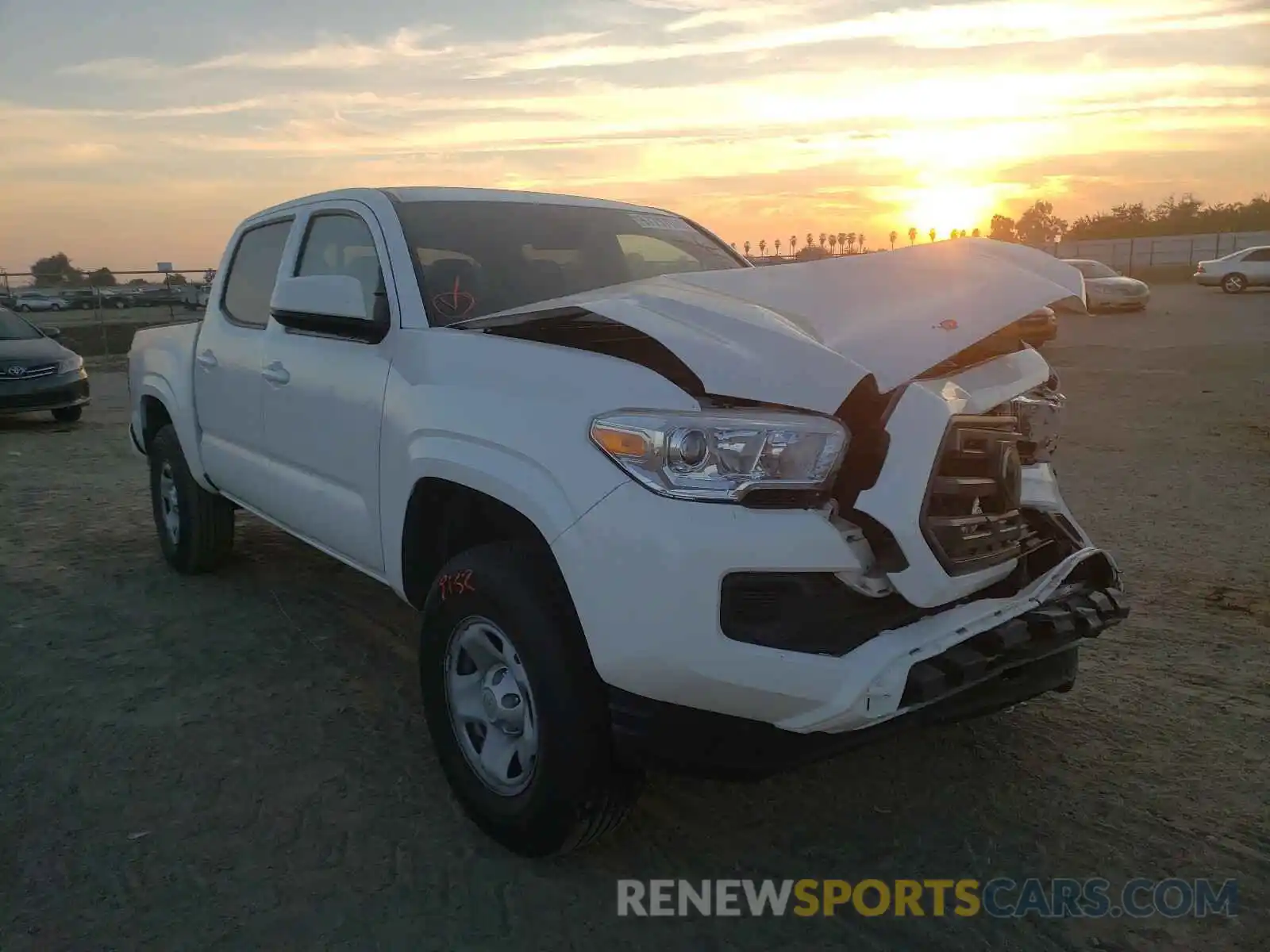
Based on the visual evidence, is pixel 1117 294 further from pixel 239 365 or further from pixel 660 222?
pixel 239 365

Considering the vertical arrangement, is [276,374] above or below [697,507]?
above

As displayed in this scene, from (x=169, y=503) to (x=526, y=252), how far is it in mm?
3076

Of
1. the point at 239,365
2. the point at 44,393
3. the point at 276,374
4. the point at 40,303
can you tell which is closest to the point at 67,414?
the point at 44,393

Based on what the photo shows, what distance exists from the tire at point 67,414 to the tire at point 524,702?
11.5m

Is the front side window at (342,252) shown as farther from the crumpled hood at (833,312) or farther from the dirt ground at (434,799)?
the dirt ground at (434,799)

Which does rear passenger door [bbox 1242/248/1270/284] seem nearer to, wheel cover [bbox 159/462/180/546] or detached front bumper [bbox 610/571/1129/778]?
wheel cover [bbox 159/462/180/546]

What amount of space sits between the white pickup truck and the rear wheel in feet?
112

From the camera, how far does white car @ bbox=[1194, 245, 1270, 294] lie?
31.4 meters

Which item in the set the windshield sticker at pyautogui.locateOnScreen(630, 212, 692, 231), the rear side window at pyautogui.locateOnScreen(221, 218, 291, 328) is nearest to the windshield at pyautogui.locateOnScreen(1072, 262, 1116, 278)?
the windshield sticker at pyautogui.locateOnScreen(630, 212, 692, 231)

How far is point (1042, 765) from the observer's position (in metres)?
3.34

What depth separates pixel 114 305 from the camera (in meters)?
32.7

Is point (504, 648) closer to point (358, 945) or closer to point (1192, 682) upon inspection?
point (358, 945)

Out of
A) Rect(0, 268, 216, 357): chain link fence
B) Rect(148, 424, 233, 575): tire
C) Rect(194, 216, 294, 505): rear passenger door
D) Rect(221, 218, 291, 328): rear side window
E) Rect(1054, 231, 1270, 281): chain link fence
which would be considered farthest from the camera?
Rect(1054, 231, 1270, 281): chain link fence

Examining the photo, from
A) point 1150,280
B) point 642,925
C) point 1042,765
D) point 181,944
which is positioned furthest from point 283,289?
point 1150,280
